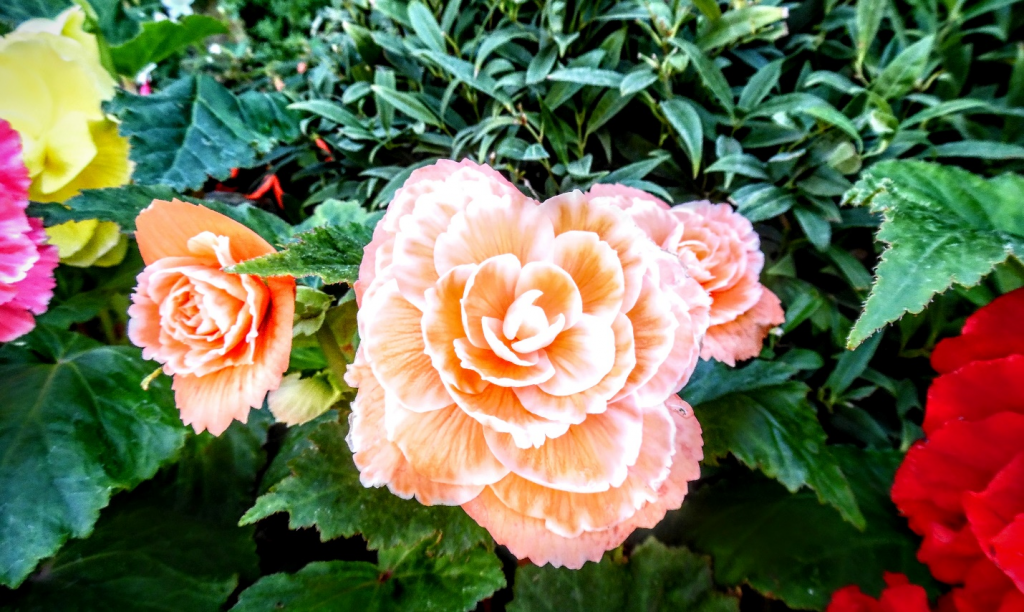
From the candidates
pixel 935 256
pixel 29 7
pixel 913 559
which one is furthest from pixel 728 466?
pixel 29 7

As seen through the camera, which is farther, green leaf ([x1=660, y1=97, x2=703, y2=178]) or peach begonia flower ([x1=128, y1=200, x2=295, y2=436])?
green leaf ([x1=660, y1=97, x2=703, y2=178])

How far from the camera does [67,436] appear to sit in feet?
1.51

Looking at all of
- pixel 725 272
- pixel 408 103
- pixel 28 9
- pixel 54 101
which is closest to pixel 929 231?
pixel 725 272

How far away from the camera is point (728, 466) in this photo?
605 millimetres

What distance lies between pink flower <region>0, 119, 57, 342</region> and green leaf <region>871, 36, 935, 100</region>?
88 centimetres

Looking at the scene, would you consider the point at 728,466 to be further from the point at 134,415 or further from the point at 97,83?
the point at 97,83

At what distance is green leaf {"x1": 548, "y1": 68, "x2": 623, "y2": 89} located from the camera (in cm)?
63

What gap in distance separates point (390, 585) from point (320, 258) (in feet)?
0.98

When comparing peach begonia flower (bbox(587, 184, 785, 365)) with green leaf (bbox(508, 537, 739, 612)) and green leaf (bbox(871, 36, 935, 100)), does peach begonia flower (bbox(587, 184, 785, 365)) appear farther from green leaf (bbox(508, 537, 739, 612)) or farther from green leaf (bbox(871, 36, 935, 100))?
green leaf (bbox(871, 36, 935, 100))

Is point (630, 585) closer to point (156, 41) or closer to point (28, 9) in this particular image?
point (156, 41)

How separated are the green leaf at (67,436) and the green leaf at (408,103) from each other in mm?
412

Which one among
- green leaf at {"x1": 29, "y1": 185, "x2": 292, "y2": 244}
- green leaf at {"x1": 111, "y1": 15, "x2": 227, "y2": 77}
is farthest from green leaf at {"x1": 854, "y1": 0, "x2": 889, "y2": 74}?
green leaf at {"x1": 111, "y1": 15, "x2": 227, "y2": 77}

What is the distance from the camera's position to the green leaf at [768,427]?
0.45 m

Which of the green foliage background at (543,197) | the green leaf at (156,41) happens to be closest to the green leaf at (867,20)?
the green foliage background at (543,197)
